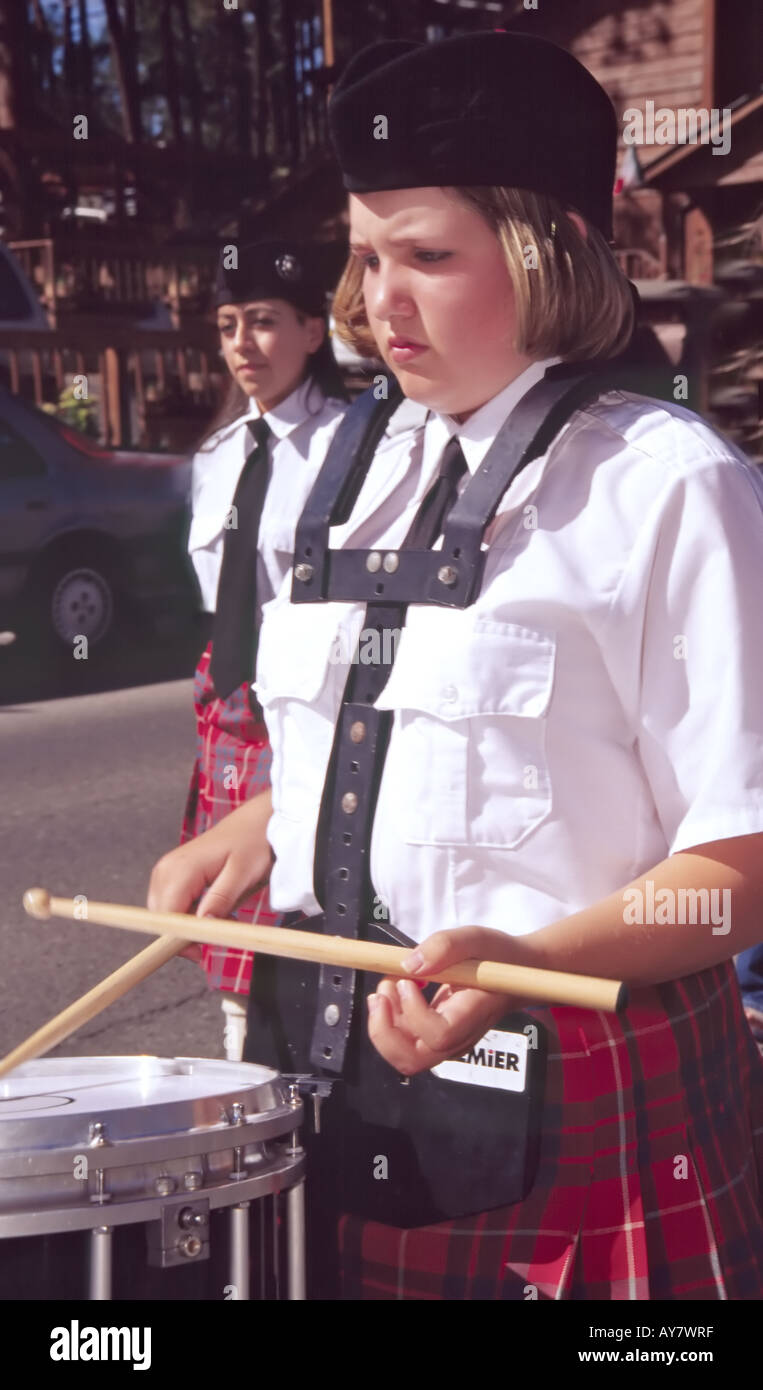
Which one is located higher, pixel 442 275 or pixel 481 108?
pixel 481 108

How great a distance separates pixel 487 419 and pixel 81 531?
9.60 m

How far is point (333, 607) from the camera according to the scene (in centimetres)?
190

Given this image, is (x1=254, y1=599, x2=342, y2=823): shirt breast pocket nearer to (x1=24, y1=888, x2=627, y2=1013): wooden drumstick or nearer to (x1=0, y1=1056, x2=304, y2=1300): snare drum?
(x1=24, y1=888, x2=627, y2=1013): wooden drumstick

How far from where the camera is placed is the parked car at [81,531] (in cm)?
1084

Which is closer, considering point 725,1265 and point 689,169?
point 725,1265

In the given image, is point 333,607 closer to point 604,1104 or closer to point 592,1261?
point 604,1104

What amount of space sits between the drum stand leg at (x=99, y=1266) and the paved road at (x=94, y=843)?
3.24m

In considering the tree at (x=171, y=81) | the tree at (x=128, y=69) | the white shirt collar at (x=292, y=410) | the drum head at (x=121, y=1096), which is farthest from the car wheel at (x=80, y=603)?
the tree at (x=128, y=69)

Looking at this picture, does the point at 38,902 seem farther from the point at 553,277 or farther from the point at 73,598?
the point at 73,598

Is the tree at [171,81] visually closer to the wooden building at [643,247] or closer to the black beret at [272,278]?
the wooden building at [643,247]

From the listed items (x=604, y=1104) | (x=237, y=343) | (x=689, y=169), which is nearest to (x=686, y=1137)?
(x=604, y=1104)

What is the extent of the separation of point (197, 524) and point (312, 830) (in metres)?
2.66

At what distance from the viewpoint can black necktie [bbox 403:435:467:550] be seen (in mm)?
1844
